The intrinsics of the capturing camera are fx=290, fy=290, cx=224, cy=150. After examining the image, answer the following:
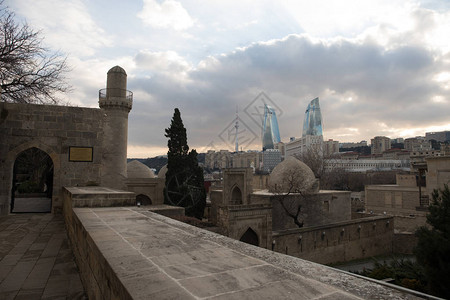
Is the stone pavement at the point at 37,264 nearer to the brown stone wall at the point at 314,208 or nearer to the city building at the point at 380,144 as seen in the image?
the brown stone wall at the point at 314,208

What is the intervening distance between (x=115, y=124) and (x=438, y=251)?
18.4 meters

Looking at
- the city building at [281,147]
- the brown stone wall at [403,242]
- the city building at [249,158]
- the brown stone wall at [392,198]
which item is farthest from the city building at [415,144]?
the brown stone wall at [403,242]

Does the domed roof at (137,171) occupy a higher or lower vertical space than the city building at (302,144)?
lower

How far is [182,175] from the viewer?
21594 mm

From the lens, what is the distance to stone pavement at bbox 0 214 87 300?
9.41 ft

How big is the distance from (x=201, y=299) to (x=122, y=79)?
21009 millimetres

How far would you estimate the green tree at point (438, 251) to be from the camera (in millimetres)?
7648

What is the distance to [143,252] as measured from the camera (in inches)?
86.0

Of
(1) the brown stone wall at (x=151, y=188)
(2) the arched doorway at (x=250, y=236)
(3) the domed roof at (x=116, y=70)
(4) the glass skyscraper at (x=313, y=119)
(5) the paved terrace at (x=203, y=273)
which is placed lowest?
(2) the arched doorway at (x=250, y=236)

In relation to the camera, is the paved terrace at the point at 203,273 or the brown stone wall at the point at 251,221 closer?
the paved terrace at the point at 203,273

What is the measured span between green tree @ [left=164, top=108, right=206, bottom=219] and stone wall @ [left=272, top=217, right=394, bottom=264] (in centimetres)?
768

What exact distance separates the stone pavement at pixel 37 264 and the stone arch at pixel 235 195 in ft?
53.8

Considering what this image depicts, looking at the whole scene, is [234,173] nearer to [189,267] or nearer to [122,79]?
[122,79]

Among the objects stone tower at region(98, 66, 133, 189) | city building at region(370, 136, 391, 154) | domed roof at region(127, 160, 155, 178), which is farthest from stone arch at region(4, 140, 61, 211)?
city building at region(370, 136, 391, 154)
